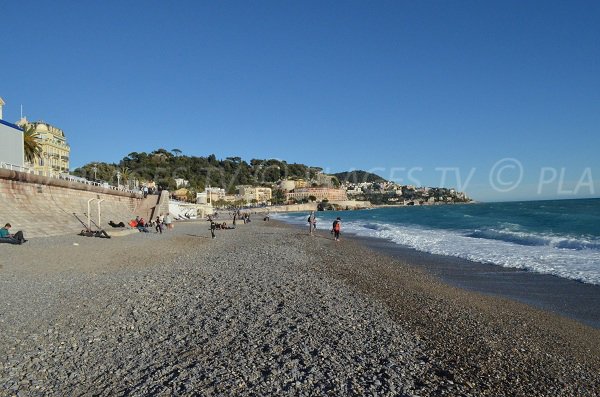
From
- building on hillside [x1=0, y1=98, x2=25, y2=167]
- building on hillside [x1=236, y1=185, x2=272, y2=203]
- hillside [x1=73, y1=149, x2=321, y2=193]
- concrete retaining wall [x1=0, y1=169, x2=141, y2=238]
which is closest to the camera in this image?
concrete retaining wall [x1=0, y1=169, x2=141, y2=238]

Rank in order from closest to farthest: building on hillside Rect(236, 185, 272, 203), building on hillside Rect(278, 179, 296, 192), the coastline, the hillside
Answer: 1. the coastline
2. the hillside
3. building on hillside Rect(236, 185, 272, 203)
4. building on hillside Rect(278, 179, 296, 192)

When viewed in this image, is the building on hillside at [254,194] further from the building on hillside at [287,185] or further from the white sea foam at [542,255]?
the white sea foam at [542,255]

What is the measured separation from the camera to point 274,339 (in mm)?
5805

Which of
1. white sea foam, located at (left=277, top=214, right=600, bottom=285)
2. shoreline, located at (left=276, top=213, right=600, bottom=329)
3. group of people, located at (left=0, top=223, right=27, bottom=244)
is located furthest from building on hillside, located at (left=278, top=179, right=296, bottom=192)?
shoreline, located at (left=276, top=213, right=600, bottom=329)

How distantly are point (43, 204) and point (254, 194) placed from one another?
13523 centimetres

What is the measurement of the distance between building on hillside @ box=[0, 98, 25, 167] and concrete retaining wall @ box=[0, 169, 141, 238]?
4094 millimetres

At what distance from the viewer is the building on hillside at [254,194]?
506 ft

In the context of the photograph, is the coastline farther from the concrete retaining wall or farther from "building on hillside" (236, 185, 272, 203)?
"building on hillside" (236, 185, 272, 203)

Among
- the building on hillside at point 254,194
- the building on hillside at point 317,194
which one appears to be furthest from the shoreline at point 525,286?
the building on hillside at point 317,194

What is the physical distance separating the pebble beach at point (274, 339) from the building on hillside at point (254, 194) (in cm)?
14153

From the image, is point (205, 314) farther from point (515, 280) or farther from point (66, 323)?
point (515, 280)

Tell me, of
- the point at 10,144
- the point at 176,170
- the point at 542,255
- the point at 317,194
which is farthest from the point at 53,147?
the point at 317,194

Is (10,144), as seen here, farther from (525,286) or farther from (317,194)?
(317,194)

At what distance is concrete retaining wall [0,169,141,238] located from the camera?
1938cm
